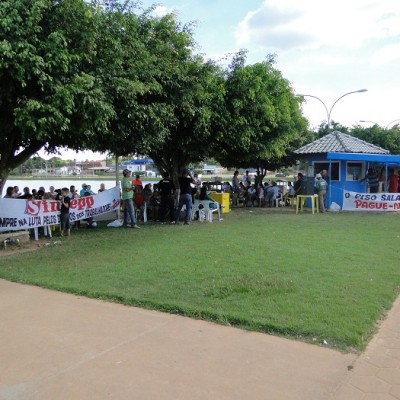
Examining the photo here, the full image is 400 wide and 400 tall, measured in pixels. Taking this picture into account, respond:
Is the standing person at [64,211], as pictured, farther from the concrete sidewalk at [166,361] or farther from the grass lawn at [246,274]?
the concrete sidewalk at [166,361]

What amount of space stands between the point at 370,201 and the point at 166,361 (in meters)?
15.4

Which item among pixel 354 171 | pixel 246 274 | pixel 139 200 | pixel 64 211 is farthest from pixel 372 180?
pixel 246 274

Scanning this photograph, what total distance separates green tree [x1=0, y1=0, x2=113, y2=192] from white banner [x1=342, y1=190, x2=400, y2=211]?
1194cm

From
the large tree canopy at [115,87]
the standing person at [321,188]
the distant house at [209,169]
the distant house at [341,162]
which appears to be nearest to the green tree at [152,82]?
the large tree canopy at [115,87]

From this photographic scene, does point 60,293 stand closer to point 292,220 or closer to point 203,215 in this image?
point 203,215

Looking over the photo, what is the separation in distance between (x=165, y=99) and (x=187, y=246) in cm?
416

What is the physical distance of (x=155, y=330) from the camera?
467 cm

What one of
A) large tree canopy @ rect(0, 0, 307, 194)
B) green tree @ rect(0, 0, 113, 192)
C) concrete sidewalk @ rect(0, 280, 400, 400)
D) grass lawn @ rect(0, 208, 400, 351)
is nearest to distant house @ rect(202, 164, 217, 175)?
large tree canopy @ rect(0, 0, 307, 194)

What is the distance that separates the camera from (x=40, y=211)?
11.3 meters

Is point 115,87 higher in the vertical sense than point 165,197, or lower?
higher

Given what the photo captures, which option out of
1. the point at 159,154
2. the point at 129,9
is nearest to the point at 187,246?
the point at 129,9

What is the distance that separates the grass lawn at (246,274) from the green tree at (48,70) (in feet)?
8.31

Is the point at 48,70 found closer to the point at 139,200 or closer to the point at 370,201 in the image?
the point at 139,200

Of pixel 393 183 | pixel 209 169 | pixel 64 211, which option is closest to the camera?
pixel 64 211
